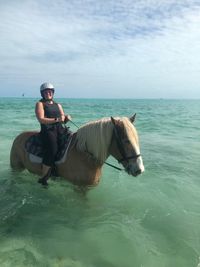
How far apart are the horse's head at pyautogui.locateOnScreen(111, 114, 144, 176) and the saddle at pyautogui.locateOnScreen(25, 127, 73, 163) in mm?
1125

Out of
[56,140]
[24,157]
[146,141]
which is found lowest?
[146,141]

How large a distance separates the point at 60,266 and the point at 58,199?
7.31 feet

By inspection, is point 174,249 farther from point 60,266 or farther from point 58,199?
point 58,199

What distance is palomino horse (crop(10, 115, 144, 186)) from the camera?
5.11 m

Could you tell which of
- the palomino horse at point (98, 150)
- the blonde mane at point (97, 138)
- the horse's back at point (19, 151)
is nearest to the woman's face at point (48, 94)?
the palomino horse at point (98, 150)

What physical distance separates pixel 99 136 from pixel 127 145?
509 millimetres

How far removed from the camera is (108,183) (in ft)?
26.0

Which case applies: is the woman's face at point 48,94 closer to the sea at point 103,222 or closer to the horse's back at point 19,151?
the horse's back at point 19,151

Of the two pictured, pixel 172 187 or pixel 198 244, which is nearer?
pixel 198 244

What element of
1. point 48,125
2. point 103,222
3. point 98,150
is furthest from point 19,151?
point 103,222

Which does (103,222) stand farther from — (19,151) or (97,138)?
(19,151)

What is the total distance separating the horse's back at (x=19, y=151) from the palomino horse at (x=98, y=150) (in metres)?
1.32

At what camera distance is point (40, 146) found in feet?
20.6

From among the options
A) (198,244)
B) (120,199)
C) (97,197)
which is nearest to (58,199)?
(97,197)
